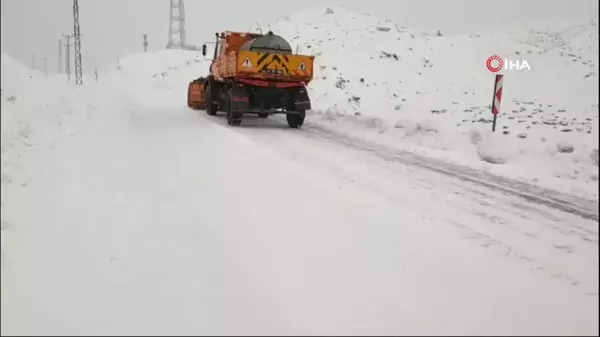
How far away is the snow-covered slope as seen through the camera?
4012 millimetres

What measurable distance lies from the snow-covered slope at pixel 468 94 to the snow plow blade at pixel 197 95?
14.5ft

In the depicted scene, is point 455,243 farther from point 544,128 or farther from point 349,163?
point 544,128

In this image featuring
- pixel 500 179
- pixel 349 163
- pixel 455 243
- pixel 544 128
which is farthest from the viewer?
pixel 544 128

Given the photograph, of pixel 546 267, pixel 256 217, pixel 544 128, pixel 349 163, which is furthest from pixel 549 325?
pixel 544 128

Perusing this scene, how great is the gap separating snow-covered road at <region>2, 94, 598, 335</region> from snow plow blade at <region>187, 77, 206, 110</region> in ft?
36.3

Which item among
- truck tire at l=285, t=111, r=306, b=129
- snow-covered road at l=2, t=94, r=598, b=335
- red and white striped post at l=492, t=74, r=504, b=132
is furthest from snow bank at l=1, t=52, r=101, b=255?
red and white striped post at l=492, t=74, r=504, b=132

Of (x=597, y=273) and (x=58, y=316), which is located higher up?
(x=597, y=273)

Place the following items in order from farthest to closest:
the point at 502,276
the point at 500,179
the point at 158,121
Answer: the point at 158,121
the point at 500,179
the point at 502,276

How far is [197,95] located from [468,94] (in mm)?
10123

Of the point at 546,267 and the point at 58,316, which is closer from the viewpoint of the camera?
the point at 58,316

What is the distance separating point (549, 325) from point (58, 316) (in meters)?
2.95

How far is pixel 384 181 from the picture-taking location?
6250mm

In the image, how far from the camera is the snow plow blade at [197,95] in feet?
56.1

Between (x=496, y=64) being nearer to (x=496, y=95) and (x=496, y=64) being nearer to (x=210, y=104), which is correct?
(x=496, y=95)
